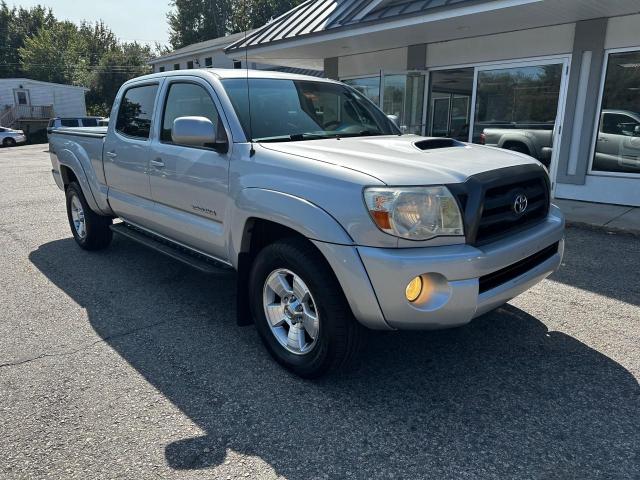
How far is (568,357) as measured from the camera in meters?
3.30

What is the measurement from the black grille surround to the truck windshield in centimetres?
135

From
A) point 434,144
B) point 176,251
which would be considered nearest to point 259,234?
point 176,251

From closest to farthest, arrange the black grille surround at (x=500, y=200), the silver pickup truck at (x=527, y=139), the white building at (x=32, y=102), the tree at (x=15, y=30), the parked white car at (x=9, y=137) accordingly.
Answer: the black grille surround at (x=500, y=200) < the silver pickup truck at (x=527, y=139) < the parked white car at (x=9, y=137) < the white building at (x=32, y=102) < the tree at (x=15, y=30)

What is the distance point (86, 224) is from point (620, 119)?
27.8ft

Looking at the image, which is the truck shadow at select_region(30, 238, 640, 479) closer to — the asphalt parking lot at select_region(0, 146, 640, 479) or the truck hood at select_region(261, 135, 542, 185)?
the asphalt parking lot at select_region(0, 146, 640, 479)

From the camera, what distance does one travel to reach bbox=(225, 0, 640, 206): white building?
7957mm

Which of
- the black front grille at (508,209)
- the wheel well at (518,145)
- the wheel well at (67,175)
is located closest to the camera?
Result: the black front grille at (508,209)

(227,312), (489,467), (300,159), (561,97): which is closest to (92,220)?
(227,312)

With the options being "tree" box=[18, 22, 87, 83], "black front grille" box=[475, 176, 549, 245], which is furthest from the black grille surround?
"tree" box=[18, 22, 87, 83]

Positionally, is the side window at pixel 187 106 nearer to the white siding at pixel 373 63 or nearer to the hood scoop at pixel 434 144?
the hood scoop at pixel 434 144

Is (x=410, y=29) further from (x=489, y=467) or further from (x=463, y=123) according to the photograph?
(x=489, y=467)

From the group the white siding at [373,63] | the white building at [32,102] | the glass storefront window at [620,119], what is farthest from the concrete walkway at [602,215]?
the white building at [32,102]

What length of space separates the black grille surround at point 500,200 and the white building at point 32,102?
149ft

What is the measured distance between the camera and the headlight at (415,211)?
2.54 metres
